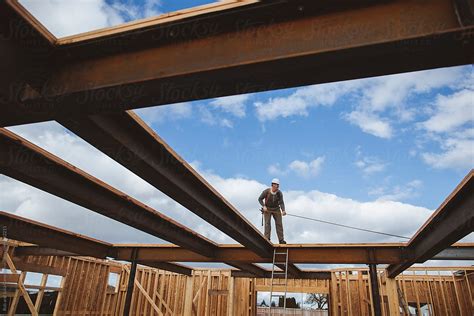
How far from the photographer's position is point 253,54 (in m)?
2.04

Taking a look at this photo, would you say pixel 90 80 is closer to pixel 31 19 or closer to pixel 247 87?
pixel 31 19

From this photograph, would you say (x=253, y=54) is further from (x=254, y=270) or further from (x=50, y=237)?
(x=254, y=270)

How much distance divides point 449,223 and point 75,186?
204 inches

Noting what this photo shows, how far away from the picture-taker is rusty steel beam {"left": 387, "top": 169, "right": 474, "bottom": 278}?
13.5ft

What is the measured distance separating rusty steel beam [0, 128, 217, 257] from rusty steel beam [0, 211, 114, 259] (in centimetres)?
188

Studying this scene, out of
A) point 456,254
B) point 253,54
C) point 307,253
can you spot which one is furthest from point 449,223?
point 253,54

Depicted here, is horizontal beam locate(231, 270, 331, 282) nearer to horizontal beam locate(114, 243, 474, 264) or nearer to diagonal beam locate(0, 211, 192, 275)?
horizontal beam locate(114, 243, 474, 264)

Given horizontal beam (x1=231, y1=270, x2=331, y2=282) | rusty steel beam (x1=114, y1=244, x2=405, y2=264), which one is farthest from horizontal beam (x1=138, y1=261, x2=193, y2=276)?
horizontal beam (x1=231, y1=270, x2=331, y2=282)

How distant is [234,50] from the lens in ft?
6.89

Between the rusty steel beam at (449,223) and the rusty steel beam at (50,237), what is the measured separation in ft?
21.9

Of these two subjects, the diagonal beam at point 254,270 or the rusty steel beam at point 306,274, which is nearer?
the diagonal beam at point 254,270

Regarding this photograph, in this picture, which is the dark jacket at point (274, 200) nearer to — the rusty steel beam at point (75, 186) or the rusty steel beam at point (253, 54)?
the rusty steel beam at point (75, 186)

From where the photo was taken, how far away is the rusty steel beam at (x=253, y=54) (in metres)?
1.84

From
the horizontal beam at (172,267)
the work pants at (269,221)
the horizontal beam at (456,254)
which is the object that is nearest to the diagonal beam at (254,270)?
the work pants at (269,221)
